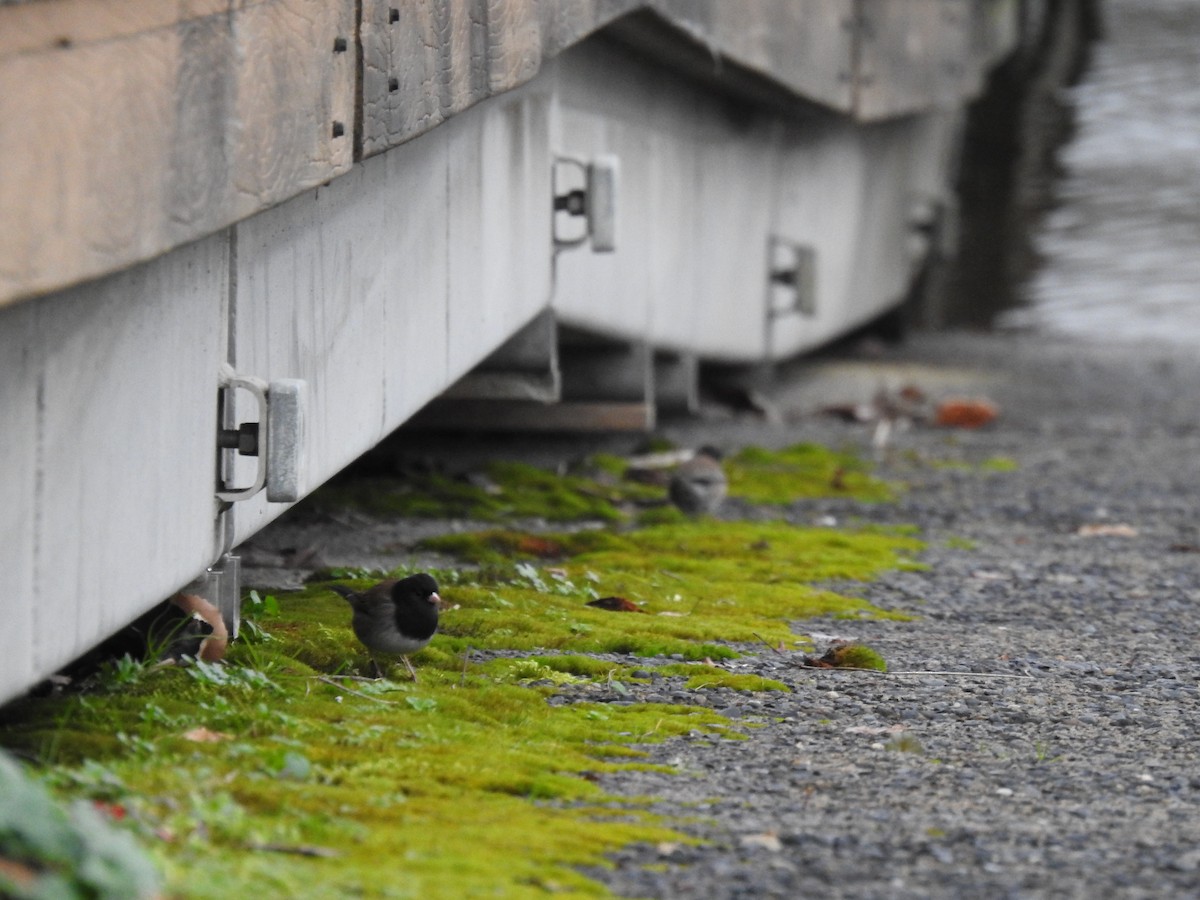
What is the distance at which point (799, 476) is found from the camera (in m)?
13.9

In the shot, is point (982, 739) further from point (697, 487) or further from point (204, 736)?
point (697, 487)

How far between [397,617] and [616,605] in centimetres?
202

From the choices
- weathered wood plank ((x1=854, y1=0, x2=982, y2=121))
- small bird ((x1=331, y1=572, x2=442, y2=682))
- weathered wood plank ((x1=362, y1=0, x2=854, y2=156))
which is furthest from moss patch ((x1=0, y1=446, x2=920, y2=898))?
weathered wood plank ((x1=854, y1=0, x2=982, y2=121))

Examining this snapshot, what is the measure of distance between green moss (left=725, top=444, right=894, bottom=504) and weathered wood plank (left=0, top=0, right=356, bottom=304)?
23.3 ft

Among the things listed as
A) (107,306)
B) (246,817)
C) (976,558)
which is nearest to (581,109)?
(976,558)

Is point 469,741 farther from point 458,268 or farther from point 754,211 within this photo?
point 754,211

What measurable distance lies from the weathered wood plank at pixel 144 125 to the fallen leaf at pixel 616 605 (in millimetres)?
2817

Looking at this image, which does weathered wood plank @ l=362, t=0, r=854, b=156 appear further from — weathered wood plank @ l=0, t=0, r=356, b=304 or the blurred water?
the blurred water

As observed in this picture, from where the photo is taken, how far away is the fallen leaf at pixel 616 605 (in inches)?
336

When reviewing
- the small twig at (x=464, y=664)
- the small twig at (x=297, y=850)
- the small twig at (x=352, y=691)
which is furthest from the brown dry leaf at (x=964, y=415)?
the small twig at (x=297, y=850)

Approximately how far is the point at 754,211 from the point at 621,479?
4710mm

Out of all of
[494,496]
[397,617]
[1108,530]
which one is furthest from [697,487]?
[397,617]

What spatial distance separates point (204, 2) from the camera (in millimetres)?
5449

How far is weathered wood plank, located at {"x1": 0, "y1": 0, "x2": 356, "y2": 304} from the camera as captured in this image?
14.5 feet
